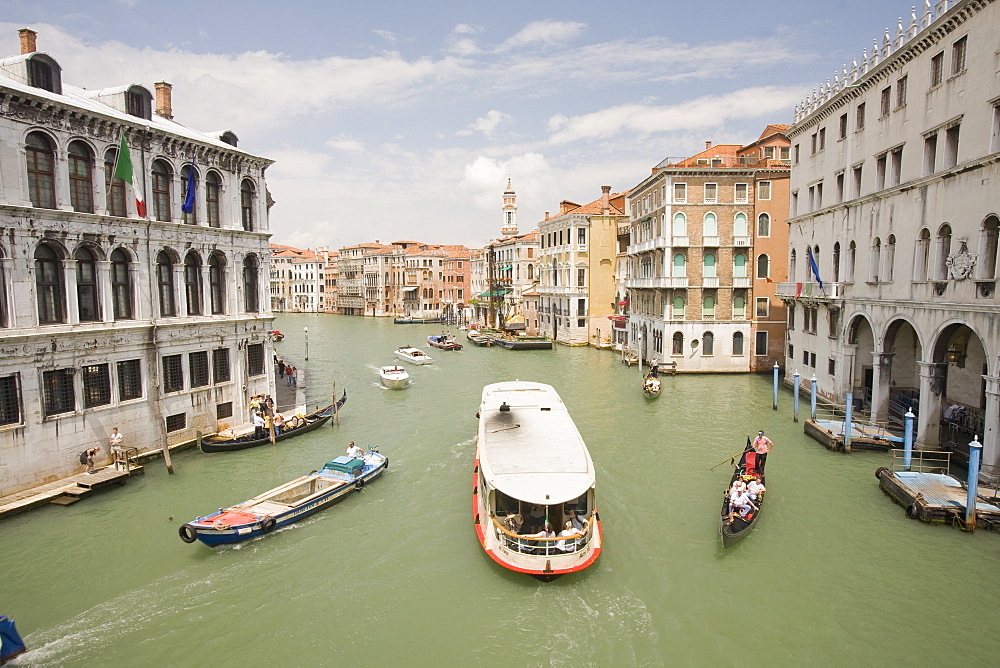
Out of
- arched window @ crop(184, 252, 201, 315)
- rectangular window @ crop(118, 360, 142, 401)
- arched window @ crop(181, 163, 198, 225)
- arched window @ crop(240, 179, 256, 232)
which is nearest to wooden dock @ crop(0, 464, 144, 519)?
rectangular window @ crop(118, 360, 142, 401)

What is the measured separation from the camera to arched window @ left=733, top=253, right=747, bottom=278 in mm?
35625

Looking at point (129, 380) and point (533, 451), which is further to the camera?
point (129, 380)

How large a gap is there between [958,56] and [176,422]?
2529 cm

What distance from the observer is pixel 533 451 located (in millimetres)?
13914

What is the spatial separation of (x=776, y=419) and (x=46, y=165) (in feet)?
84.0

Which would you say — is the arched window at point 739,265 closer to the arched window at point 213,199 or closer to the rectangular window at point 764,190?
the rectangular window at point 764,190

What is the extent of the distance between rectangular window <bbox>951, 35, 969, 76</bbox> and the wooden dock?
988 inches

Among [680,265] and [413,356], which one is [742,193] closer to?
[680,265]

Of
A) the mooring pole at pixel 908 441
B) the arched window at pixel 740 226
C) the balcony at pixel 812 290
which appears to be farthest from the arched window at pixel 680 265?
the mooring pole at pixel 908 441

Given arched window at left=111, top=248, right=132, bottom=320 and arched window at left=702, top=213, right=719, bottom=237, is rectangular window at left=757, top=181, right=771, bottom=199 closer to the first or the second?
arched window at left=702, top=213, right=719, bottom=237

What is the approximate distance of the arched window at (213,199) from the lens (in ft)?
67.4

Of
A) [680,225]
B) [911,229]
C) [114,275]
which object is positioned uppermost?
[680,225]

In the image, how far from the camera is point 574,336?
53156mm

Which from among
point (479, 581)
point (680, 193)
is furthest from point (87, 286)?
point (680, 193)
